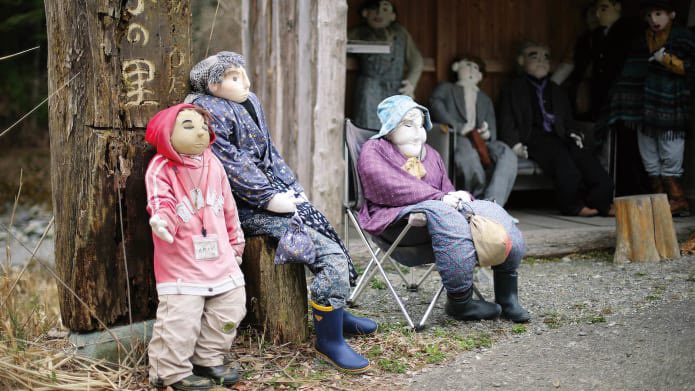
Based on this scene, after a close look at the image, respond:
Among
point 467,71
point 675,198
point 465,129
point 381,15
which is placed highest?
point 381,15

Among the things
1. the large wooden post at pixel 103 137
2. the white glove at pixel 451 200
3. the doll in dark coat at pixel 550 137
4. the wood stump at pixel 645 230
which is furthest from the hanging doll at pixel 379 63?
the large wooden post at pixel 103 137

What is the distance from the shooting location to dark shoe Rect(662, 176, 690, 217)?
741 cm

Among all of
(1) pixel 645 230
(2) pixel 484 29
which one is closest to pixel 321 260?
(1) pixel 645 230

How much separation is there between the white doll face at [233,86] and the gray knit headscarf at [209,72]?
2cm

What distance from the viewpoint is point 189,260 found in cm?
350

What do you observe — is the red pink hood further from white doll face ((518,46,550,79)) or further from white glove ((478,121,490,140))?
white doll face ((518,46,550,79))

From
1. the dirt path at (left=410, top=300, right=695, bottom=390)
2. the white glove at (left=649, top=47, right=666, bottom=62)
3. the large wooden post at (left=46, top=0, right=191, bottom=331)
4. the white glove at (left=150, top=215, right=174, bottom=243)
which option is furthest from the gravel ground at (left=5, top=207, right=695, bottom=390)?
the white glove at (left=649, top=47, right=666, bottom=62)

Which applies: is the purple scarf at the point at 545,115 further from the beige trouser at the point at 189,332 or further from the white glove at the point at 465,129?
the beige trouser at the point at 189,332

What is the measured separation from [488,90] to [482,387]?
5.48 metres

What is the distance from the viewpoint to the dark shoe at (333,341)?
3881mm

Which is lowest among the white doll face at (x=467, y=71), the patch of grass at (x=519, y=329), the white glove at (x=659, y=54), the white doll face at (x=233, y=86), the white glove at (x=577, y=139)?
the patch of grass at (x=519, y=329)

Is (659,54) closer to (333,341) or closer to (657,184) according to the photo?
(657,184)

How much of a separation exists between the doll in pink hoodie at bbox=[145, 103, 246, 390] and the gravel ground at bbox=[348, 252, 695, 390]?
0.96 m

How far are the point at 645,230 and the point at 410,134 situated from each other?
2.55 metres
